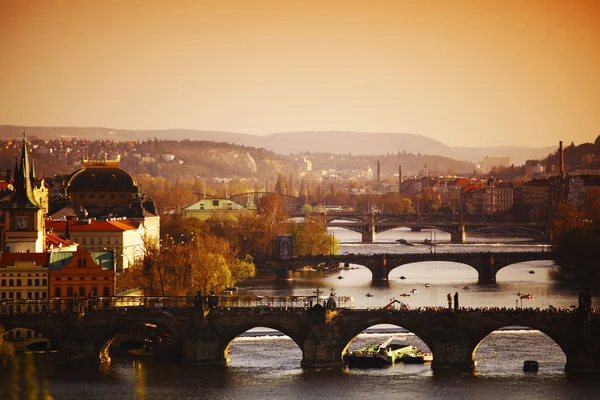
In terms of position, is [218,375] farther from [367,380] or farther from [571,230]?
[571,230]

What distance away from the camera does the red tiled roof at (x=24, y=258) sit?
98.3 meters

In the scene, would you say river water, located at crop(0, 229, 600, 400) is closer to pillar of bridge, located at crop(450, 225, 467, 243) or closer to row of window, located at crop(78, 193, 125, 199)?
row of window, located at crop(78, 193, 125, 199)

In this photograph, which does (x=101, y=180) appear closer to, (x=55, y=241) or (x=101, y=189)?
(x=101, y=189)

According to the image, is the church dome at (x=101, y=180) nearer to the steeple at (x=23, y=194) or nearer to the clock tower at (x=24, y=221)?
the clock tower at (x=24, y=221)

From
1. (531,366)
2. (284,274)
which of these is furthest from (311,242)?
(531,366)

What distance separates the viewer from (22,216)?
349 feet

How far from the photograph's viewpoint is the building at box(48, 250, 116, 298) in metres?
96.9

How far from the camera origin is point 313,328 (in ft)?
285

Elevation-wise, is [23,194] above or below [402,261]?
above

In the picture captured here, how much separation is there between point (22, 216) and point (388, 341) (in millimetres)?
24807

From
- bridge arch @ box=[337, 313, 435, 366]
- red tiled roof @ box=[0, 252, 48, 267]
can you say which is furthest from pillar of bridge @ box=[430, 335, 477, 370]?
red tiled roof @ box=[0, 252, 48, 267]

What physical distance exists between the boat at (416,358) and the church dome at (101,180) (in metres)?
66.6

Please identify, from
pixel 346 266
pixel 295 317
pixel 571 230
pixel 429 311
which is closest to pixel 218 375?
pixel 295 317

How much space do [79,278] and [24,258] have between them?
3.46 m
